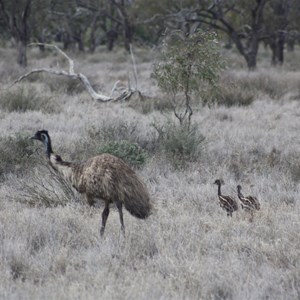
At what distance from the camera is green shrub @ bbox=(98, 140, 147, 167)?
972 cm

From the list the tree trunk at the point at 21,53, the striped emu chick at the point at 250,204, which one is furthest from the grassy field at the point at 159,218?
the tree trunk at the point at 21,53

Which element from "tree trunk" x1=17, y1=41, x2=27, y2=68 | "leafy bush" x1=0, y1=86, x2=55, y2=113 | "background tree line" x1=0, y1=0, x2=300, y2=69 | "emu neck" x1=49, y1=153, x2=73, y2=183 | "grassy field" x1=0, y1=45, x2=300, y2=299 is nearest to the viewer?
"grassy field" x1=0, y1=45, x2=300, y2=299

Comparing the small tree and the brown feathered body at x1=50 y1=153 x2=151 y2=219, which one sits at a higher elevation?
the small tree

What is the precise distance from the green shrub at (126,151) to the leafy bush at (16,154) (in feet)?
3.53

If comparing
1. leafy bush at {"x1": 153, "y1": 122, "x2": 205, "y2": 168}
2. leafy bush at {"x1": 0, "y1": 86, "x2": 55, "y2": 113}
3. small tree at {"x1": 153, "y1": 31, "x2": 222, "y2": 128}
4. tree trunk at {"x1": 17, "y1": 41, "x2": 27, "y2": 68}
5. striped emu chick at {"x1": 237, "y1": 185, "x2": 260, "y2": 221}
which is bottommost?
tree trunk at {"x1": 17, "y1": 41, "x2": 27, "y2": 68}

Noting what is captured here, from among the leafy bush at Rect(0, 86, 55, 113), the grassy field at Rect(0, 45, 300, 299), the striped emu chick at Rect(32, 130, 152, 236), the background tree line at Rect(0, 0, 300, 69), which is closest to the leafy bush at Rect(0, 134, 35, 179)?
the grassy field at Rect(0, 45, 300, 299)

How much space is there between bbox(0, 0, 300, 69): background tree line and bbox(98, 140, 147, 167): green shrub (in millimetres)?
11764

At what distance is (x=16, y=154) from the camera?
998cm

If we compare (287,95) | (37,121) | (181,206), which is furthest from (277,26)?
(181,206)

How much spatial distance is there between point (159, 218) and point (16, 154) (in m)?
3.42

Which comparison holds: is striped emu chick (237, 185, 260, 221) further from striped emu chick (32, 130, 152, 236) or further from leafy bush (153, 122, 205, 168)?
leafy bush (153, 122, 205, 168)

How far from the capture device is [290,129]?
1348 centimetres

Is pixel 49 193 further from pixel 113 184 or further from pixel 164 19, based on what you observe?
pixel 164 19

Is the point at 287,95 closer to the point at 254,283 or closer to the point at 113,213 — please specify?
the point at 113,213
